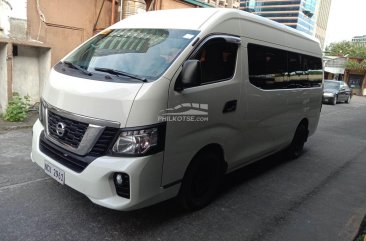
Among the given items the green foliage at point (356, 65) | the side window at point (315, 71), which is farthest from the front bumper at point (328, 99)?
the green foliage at point (356, 65)

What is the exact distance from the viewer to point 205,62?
3.83 metres

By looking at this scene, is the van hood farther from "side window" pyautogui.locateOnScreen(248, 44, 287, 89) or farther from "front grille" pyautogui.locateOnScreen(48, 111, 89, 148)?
"side window" pyautogui.locateOnScreen(248, 44, 287, 89)

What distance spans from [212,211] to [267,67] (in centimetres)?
215

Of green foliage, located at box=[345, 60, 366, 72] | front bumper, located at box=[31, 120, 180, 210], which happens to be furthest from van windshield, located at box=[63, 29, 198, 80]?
green foliage, located at box=[345, 60, 366, 72]

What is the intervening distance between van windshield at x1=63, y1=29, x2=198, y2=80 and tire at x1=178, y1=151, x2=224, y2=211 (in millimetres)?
1117

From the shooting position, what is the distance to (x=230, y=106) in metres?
4.17

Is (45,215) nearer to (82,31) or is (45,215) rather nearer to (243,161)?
(243,161)

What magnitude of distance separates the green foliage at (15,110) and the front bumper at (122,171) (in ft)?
15.6

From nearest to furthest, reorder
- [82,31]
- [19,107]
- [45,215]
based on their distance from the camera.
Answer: [45,215] → [19,107] → [82,31]

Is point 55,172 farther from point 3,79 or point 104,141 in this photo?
point 3,79

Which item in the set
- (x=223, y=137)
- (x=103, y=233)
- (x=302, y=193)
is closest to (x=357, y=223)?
(x=302, y=193)

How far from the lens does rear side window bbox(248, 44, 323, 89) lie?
463 centimetres

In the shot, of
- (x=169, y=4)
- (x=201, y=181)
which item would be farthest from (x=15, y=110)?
(x=169, y=4)

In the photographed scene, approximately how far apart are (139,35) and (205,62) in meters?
0.87
